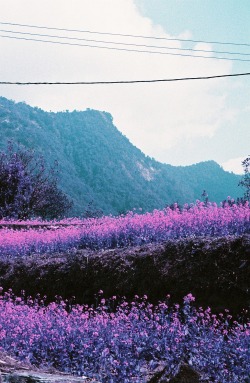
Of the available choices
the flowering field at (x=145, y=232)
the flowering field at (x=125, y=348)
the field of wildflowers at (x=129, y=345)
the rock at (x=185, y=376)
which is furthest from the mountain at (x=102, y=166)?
the rock at (x=185, y=376)

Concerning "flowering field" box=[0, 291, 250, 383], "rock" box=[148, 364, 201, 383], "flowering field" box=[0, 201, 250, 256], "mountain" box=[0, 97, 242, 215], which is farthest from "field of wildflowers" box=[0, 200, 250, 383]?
"mountain" box=[0, 97, 242, 215]

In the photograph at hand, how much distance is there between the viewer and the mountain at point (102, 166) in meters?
88.6

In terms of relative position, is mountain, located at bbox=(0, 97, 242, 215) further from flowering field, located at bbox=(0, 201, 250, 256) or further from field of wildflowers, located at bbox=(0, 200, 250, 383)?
field of wildflowers, located at bbox=(0, 200, 250, 383)

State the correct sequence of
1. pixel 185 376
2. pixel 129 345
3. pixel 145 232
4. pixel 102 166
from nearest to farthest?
pixel 185 376
pixel 129 345
pixel 145 232
pixel 102 166

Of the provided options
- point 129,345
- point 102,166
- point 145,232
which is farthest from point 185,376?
point 102,166

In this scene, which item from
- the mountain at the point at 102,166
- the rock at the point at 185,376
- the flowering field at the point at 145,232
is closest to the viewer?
the rock at the point at 185,376

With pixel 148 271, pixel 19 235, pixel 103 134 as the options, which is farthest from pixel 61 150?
pixel 148 271

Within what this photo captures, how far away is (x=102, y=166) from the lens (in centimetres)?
10106

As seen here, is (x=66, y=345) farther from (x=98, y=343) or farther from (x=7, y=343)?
(x=7, y=343)

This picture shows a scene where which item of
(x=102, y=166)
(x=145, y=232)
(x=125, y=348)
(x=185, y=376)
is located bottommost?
(x=125, y=348)

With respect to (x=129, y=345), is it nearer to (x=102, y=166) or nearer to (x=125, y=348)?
(x=125, y=348)

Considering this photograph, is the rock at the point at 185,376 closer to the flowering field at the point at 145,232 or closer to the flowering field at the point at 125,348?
the flowering field at the point at 125,348

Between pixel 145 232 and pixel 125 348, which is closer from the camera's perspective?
pixel 125 348

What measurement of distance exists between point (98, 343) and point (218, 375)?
158cm
